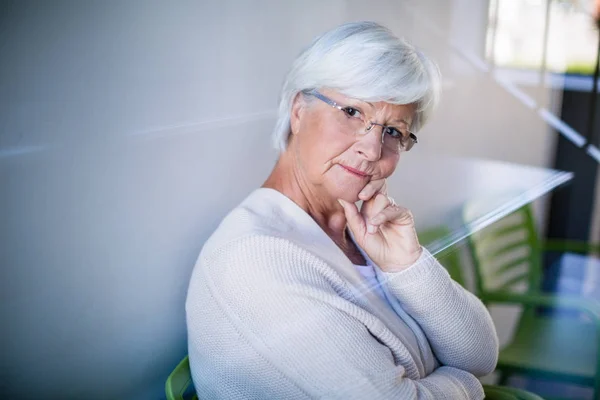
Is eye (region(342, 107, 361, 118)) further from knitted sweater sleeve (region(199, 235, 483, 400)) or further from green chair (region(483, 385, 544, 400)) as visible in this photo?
green chair (region(483, 385, 544, 400))

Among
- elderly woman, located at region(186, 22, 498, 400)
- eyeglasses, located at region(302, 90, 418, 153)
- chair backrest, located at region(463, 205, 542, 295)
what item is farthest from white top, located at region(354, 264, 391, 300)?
chair backrest, located at region(463, 205, 542, 295)

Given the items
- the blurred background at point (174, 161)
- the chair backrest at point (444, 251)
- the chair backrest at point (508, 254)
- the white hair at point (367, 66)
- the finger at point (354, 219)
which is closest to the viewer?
the blurred background at point (174, 161)

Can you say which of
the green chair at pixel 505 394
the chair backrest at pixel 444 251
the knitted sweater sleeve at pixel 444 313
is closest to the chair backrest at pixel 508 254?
the chair backrest at pixel 444 251

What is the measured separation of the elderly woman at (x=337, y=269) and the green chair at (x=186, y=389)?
0.09 feet

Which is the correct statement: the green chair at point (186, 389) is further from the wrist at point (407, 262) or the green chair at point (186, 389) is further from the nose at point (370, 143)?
the nose at point (370, 143)

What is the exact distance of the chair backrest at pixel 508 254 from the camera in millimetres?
1732

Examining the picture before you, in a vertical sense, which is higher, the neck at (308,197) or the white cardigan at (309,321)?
the neck at (308,197)

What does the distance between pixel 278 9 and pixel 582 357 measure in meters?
1.44

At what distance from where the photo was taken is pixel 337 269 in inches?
41.3

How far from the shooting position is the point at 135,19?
0.95 m

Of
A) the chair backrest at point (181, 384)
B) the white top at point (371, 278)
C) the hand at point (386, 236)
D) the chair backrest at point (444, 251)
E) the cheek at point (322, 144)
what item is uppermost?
the cheek at point (322, 144)

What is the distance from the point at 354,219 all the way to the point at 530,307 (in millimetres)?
1089

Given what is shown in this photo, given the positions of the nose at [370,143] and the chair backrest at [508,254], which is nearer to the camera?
the nose at [370,143]

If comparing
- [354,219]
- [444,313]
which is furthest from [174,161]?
[444,313]
